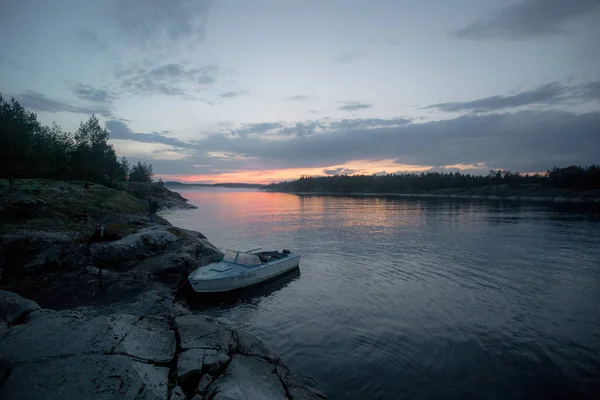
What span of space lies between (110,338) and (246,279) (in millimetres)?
14177

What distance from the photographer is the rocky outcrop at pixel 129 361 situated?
6766 millimetres

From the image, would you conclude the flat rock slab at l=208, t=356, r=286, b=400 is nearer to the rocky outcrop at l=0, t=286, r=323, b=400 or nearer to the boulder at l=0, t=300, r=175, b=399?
the rocky outcrop at l=0, t=286, r=323, b=400

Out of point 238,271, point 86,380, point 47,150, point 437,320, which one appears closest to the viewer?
point 86,380

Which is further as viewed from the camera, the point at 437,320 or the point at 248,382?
the point at 437,320

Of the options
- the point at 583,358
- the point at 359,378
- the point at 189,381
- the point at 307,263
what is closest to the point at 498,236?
the point at 307,263

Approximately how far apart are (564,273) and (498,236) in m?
18.4

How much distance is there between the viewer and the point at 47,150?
5616 cm

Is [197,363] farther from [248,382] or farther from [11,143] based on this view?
[11,143]

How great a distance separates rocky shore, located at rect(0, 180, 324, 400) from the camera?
22.9 ft

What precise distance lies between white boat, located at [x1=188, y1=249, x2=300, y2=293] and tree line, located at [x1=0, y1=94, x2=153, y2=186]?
3577 cm

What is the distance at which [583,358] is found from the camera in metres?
12.9

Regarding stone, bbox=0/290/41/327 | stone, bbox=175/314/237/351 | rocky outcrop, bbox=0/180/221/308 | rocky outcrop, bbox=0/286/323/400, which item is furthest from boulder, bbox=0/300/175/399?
rocky outcrop, bbox=0/180/221/308

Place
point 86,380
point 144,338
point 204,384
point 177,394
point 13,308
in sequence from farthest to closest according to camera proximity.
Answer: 1. point 13,308
2. point 144,338
3. point 204,384
4. point 177,394
5. point 86,380

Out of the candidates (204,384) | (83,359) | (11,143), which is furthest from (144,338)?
(11,143)
